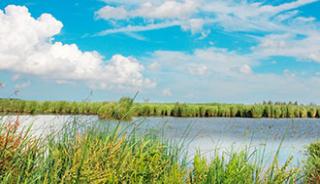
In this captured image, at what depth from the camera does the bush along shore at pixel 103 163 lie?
3736 millimetres

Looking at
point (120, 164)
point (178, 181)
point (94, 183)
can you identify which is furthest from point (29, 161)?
point (178, 181)

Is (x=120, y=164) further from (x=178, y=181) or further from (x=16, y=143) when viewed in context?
(x=16, y=143)

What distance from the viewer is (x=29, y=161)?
3590 millimetres

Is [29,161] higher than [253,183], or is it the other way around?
[29,161]

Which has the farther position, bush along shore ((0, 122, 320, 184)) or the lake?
the lake

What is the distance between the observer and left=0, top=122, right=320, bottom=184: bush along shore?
3.74m

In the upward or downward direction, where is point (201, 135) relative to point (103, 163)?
downward

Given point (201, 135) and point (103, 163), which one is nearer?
point (103, 163)

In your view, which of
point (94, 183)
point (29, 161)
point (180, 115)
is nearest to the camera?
point (29, 161)

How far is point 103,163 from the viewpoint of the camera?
4.40m

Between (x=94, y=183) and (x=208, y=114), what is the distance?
36.2m

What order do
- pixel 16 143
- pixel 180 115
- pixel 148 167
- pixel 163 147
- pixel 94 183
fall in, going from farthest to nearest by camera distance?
pixel 180 115 → pixel 163 147 → pixel 148 167 → pixel 16 143 → pixel 94 183

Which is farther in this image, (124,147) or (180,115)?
(180,115)

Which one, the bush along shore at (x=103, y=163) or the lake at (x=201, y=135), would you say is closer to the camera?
the bush along shore at (x=103, y=163)
